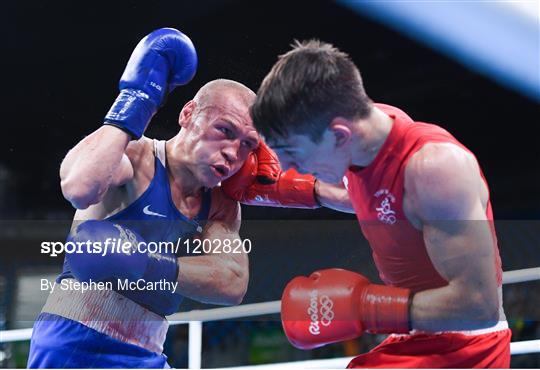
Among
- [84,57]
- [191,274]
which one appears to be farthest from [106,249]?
[84,57]

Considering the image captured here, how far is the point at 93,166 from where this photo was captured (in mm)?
1633

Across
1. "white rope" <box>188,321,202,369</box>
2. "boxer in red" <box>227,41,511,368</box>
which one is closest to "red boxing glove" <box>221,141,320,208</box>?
"boxer in red" <box>227,41,511,368</box>

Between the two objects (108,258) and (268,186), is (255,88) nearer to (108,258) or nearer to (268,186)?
(268,186)

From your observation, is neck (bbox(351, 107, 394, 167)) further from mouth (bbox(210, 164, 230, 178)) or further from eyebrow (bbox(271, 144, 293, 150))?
mouth (bbox(210, 164, 230, 178))

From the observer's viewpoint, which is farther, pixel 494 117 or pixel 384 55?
pixel 494 117

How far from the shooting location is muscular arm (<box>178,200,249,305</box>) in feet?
5.98

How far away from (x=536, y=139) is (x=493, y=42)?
344 cm

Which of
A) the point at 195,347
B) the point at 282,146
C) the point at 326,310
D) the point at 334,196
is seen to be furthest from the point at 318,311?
the point at 195,347

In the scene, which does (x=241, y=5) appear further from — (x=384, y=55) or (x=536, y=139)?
(x=536, y=139)

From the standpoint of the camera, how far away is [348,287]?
58.7 inches

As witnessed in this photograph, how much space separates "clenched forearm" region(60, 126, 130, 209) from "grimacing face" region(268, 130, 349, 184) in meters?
0.41

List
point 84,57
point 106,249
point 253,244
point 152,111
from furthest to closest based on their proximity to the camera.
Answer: point 84,57
point 253,244
point 152,111
point 106,249

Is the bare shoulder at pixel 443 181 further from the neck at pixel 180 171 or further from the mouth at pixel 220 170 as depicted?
the neck at pixel 180 171

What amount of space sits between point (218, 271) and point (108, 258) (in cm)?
34
